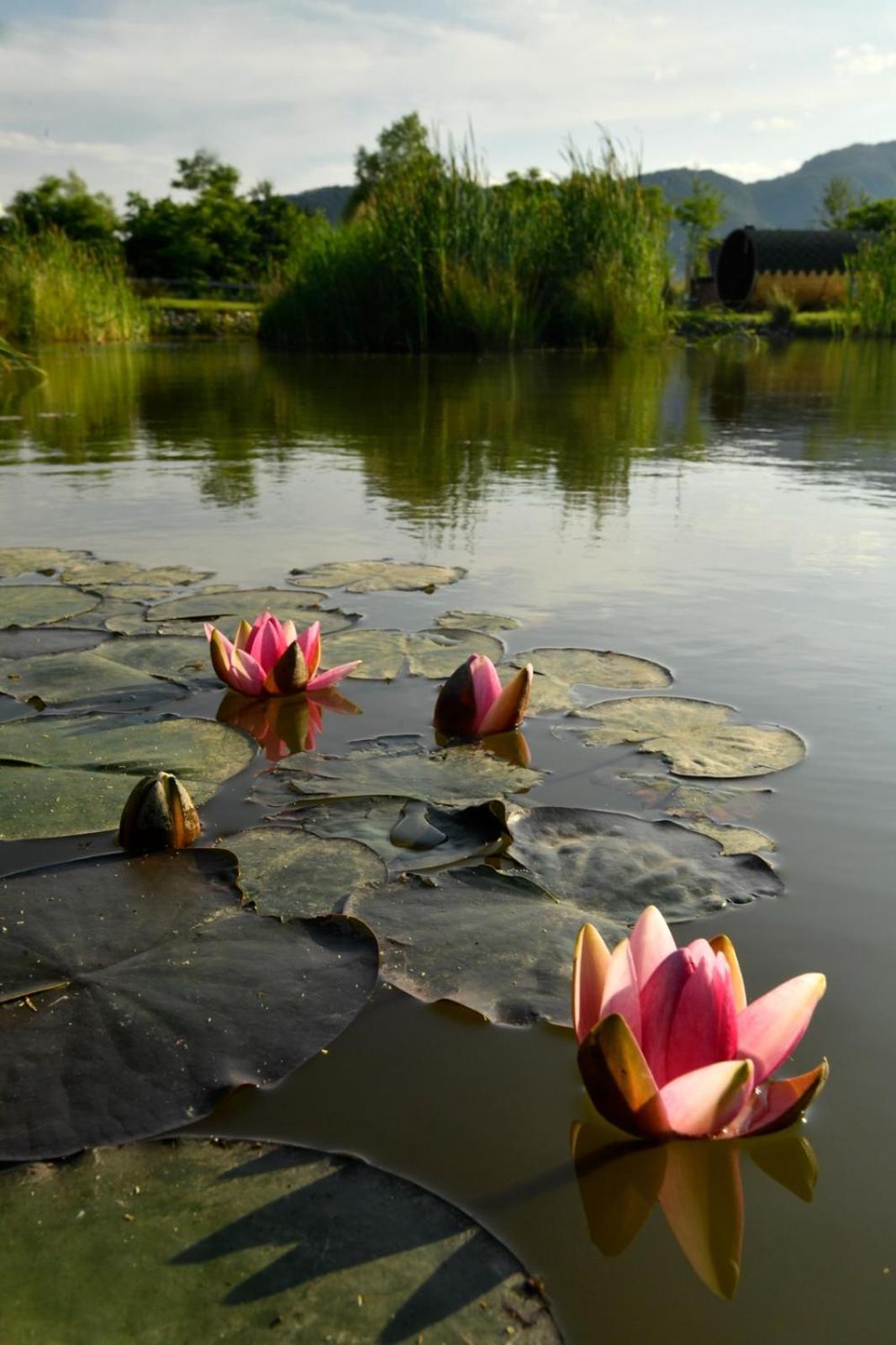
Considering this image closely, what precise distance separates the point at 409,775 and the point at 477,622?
995mm

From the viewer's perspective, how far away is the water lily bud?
5.23 feet

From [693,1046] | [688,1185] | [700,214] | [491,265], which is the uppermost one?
[700,214]

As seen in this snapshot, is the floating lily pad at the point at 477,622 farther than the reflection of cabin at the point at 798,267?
No

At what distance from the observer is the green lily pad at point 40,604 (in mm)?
2822

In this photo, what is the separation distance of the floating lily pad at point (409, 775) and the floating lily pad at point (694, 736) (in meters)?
0.24

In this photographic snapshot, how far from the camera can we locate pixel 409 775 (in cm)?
190

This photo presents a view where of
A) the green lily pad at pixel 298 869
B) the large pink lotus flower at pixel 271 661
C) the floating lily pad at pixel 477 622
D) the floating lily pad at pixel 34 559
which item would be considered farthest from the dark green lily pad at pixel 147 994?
the floating lily pad at pixel 34 559

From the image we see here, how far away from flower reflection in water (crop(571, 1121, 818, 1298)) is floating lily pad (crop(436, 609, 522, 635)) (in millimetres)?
1794

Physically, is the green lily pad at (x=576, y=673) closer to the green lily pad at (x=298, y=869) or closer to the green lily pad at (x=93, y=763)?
the green lily pad at (x=93, y=763)

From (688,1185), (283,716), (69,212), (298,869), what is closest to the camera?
(688,1185)

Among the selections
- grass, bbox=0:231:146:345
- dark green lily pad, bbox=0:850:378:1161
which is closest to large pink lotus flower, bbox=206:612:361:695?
dark green lily pad, bbox=0:850:378:1161

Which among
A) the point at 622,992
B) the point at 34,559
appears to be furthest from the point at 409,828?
the point at 34,559

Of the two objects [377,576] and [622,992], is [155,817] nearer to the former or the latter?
[622,992]

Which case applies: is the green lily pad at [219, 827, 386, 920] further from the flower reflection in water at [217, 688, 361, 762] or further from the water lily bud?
the flower reflection in water at [217, 688, 361, 762]
